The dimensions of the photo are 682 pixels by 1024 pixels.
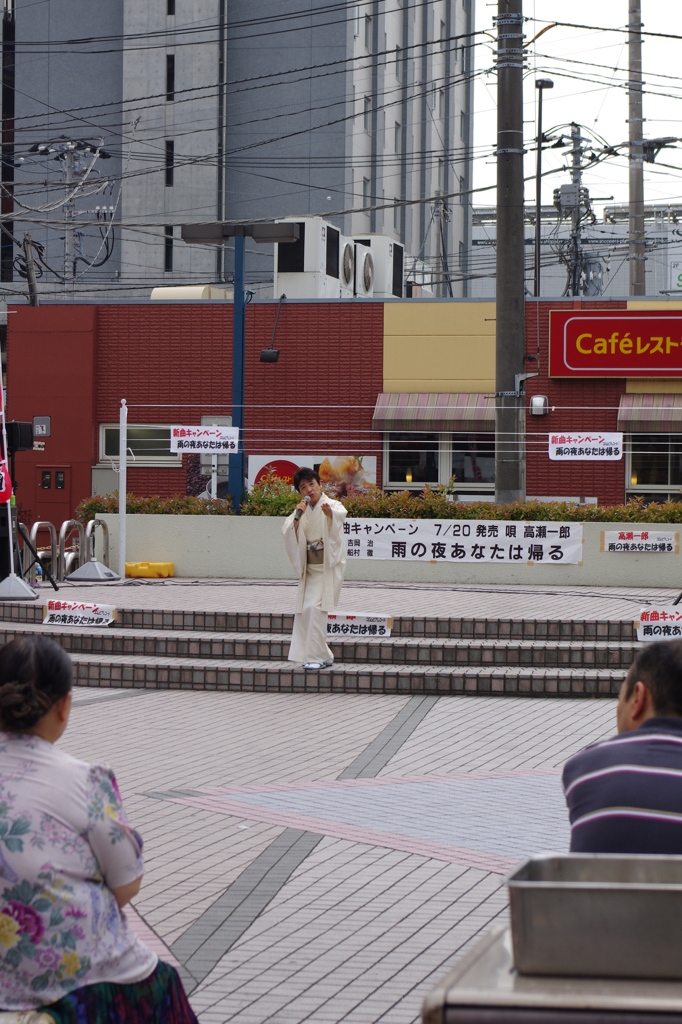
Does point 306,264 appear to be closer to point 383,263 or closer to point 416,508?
point 383,263

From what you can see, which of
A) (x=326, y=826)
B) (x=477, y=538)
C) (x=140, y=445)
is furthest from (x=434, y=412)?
(x=326, y=826)

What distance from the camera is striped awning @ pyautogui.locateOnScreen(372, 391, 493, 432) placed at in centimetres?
2455

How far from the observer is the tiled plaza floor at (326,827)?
514cm

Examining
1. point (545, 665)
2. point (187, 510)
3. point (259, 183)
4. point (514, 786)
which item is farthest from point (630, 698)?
point (259, 183)

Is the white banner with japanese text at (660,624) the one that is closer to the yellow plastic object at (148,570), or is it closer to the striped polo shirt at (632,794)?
the yellow plastic object at (148,570)

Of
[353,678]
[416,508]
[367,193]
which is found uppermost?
[367,193]

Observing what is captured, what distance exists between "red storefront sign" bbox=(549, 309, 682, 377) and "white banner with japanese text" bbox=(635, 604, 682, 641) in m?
12.5

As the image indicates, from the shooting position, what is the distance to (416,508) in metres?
16.8

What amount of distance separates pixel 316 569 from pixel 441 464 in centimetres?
1365

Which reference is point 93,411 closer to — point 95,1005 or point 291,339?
point 291,339

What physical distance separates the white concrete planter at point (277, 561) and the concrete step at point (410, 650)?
11.5ft

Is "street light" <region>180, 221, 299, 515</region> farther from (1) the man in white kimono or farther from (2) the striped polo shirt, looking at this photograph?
(2) the striped polo shirt

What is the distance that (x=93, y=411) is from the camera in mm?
26422

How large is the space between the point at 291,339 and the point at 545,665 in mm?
14258
